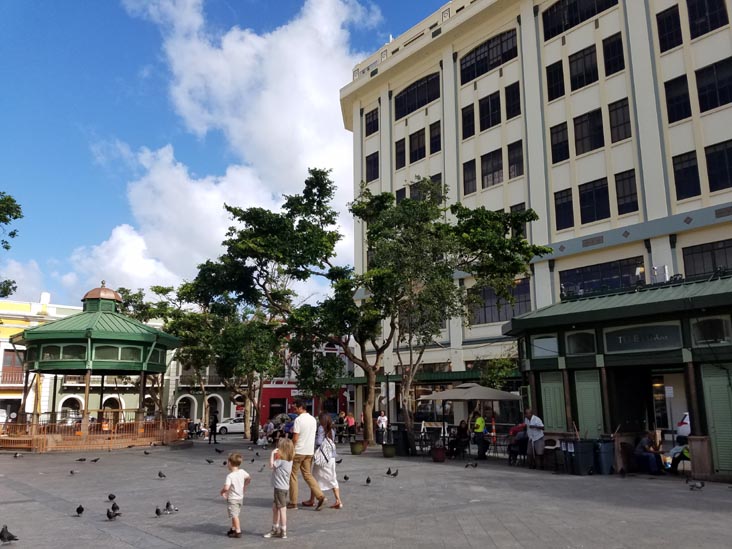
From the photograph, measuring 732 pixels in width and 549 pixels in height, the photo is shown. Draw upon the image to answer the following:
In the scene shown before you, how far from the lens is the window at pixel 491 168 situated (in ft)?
113

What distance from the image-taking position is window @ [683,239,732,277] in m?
24.3

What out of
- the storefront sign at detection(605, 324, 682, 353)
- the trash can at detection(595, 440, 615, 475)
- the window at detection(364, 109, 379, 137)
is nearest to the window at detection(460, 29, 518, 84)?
the window at detection(364, 109, 379, 137)

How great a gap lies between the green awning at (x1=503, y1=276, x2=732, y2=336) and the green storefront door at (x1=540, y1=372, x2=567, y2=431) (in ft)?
4.92

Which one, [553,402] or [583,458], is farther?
[553,402]

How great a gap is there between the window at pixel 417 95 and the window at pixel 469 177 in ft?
19.1

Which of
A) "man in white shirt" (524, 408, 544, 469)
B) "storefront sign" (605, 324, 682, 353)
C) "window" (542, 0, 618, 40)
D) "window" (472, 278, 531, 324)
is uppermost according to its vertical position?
"window" (542, 0, 618, 40)

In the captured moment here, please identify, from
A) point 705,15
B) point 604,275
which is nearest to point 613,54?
point 705,15

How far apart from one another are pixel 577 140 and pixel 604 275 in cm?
702

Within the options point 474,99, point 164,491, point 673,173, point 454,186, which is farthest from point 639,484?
point 474,99

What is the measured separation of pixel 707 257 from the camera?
24.9 meters

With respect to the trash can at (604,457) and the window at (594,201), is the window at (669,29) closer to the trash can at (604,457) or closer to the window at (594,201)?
the window at (594,201)

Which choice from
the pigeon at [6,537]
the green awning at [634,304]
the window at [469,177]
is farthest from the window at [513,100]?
the pigeon at [6,537]

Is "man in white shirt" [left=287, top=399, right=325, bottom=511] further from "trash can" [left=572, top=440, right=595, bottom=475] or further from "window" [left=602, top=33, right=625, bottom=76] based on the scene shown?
"window" [left=602, top=33, right=625, bottom=76]

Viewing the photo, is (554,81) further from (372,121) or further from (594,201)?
(372,121)
